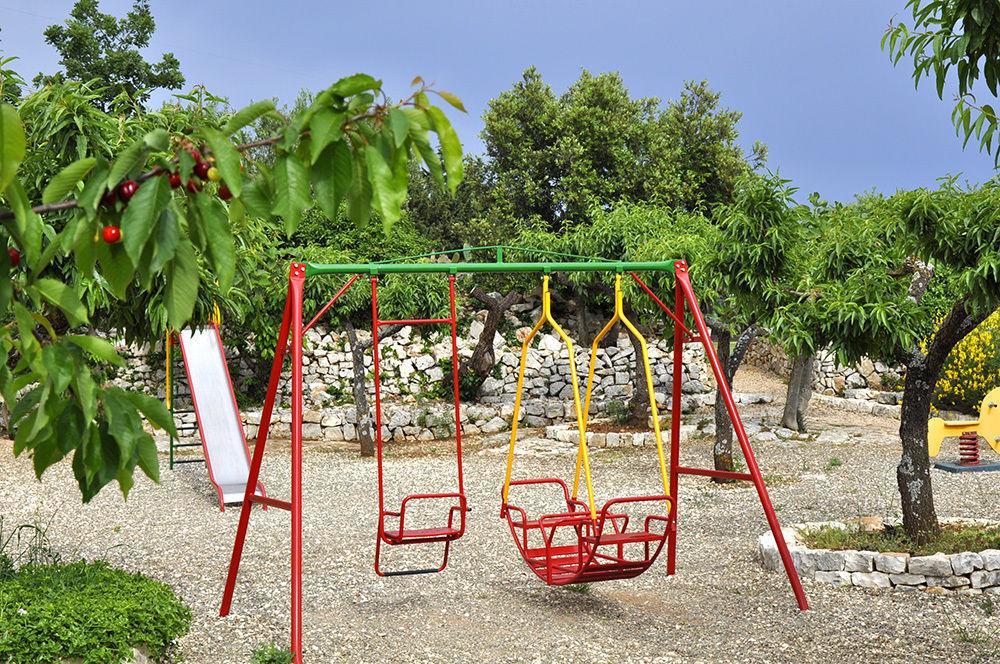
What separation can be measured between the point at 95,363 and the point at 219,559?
257 inches

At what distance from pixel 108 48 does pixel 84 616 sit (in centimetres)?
2044

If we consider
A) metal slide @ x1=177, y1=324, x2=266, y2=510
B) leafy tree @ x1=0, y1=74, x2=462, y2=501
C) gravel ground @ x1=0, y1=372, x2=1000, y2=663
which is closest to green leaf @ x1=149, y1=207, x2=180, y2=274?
leafy tree @ x1=0, y1=74, x2=462, y2=501

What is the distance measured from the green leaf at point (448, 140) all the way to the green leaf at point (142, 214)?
52 cm

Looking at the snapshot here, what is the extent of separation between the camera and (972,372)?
49.2 ft

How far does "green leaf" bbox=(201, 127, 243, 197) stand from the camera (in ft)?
6.02

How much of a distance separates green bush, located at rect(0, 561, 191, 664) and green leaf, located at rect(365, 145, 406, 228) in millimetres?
3272

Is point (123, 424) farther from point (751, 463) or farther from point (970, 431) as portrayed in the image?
point (970, 431)

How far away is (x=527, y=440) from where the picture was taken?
44.3ft

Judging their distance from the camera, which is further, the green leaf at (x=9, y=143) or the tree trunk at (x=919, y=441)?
the tree trunk at (x=919, y=441)

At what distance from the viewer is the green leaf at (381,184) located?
1.89m

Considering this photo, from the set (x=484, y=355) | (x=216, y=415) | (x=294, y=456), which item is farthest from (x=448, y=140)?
(x=484, y=355)

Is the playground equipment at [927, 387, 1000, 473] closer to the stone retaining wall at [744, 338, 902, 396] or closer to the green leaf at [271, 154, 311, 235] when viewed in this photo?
the stone retaining wall at [744, 338, 902, 396]

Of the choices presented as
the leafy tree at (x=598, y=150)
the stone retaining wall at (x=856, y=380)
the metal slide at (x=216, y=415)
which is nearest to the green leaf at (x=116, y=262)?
the metal slide at (x=216, y=415)

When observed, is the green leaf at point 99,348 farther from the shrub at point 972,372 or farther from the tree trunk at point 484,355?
the shrub at point 972,372
